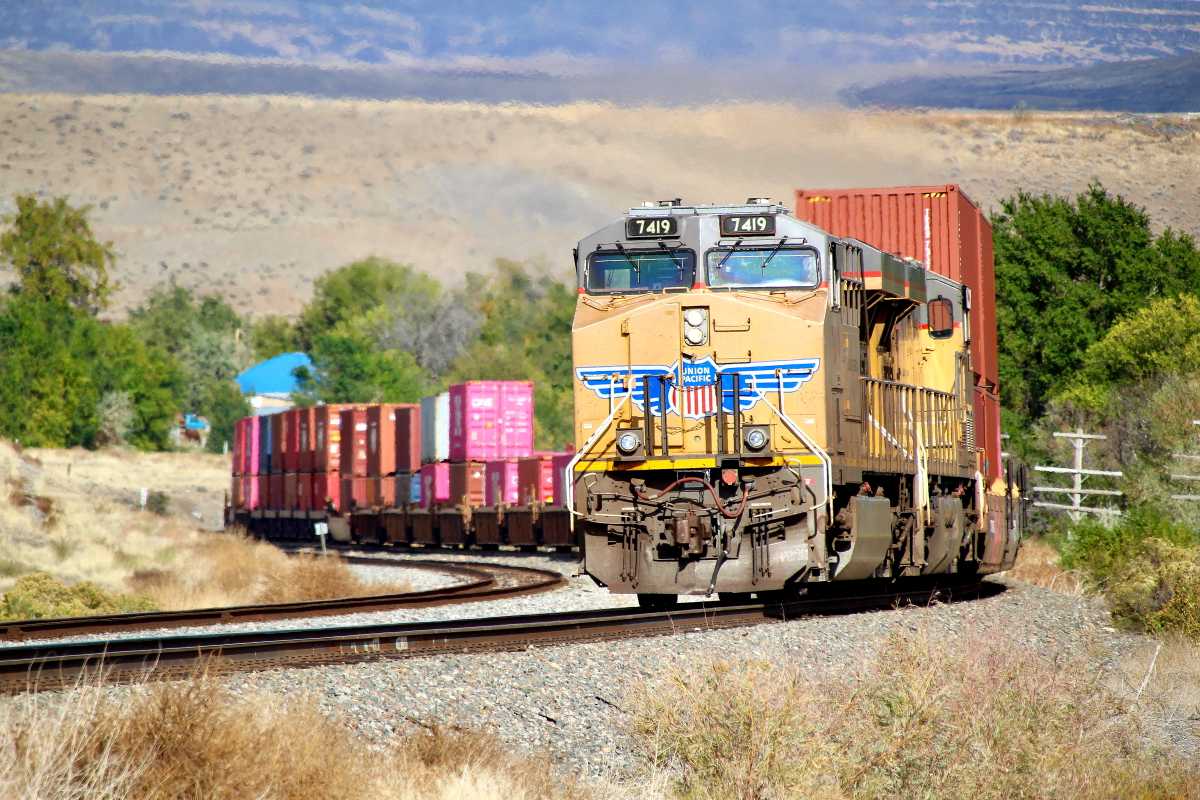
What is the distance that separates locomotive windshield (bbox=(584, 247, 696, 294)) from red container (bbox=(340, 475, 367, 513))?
2423cm

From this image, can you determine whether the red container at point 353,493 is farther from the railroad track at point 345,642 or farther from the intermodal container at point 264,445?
the railroad track at point 345,642

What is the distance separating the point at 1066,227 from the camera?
4141cm

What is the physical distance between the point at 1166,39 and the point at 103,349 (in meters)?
77.1

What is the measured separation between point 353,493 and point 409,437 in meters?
3.44

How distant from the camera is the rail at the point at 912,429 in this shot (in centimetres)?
1266

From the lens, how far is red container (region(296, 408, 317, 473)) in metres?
37.7

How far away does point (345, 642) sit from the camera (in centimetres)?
949

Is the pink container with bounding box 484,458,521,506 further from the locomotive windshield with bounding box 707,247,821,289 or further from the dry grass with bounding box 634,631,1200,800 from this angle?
the dry grass with bounding box 634,631,1200,800

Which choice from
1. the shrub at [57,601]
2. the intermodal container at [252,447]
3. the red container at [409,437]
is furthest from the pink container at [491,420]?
the intermodal container at [252,447]

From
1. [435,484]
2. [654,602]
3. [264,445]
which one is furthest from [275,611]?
[264,445]

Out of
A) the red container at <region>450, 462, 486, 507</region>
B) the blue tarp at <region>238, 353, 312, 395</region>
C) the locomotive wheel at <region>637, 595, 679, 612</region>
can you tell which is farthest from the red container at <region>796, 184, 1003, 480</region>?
the blue tarp at <region>238, 353, 312, 395</region>

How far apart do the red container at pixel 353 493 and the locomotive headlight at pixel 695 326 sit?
24789 millimetres

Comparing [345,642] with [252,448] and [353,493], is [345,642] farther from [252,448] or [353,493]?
[252,448]

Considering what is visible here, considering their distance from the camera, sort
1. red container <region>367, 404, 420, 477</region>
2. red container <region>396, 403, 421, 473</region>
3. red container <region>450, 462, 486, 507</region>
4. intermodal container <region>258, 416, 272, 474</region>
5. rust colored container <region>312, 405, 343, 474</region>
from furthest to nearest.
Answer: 1. intermodal container <region>258, 416, 272, 474</region>
2. rust colored container <region>312, 405, 343, 474</region>
3. red container <region>367, 404, 420, 477</region>
4. red container <region>396, 403, 421, 473</region>
5. red container <region>450, 462, 486, 507</region>
